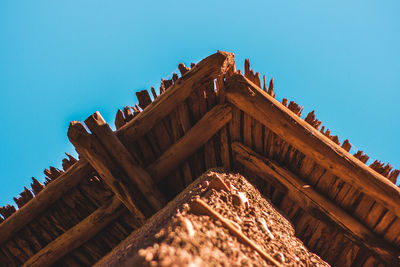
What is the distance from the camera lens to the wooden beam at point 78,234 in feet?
6.24

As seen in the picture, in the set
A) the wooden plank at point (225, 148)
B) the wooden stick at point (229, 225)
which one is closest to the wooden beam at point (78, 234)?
the wooden plank at point (225, 148)

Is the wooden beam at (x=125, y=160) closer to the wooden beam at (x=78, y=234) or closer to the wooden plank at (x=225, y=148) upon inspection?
the wooden beam at (x=78, y=234)

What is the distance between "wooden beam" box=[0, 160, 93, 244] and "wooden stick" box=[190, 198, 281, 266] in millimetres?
1141

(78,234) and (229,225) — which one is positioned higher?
(78,234)

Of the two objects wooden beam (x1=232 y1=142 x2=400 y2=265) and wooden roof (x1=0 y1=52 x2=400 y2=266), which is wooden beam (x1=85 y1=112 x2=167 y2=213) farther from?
wooden beam (x1=232 y1=142 x2=400 y2=265)

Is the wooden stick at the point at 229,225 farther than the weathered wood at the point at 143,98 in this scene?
No

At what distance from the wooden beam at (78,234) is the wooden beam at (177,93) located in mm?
603

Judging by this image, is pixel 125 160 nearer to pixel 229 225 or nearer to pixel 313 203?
pixel 229 225

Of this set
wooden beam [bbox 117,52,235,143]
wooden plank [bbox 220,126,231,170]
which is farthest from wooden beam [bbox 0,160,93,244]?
wooden plank [bbox 220,126,231,170]

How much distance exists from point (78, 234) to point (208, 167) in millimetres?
1159

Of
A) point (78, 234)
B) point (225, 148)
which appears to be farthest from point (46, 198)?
point (225, 148)

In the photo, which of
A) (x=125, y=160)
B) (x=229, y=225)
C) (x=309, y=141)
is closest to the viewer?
(x=229, y=225)

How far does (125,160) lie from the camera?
5.54ft

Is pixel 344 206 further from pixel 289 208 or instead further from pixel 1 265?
pixel 1 265
